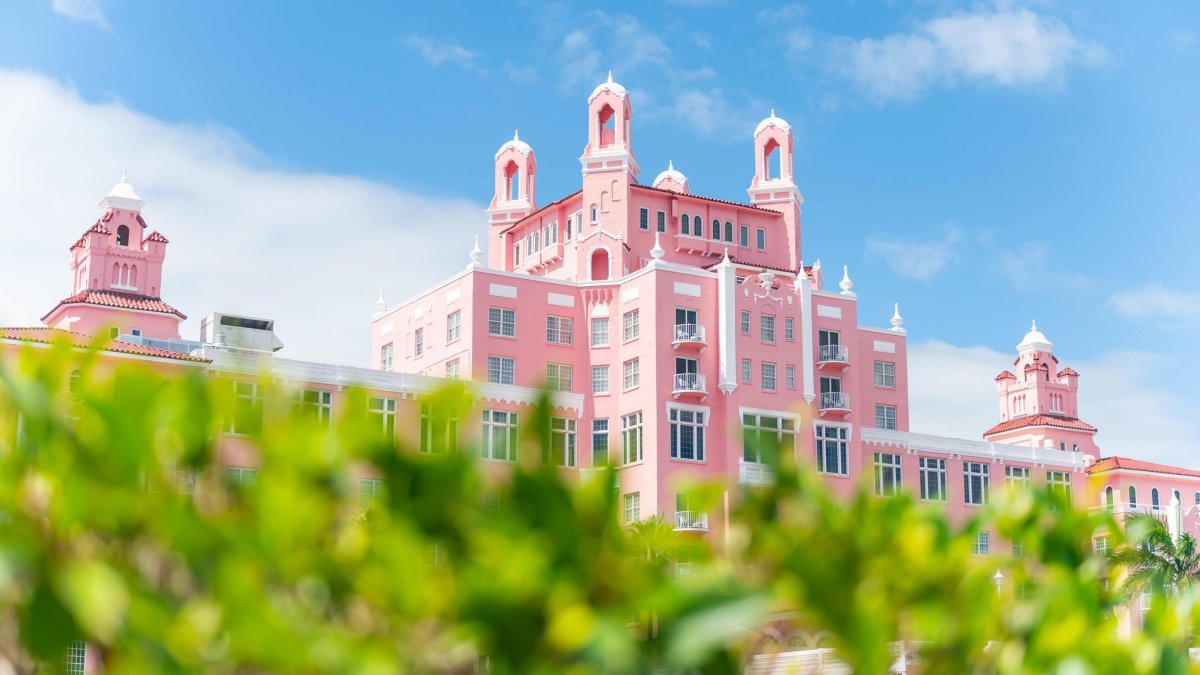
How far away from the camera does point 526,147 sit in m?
76.1

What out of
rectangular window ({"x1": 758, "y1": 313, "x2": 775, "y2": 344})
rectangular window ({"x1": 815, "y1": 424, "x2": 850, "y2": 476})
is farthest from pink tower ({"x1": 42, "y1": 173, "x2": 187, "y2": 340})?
rectangular window ({"x1": 815, "y1": 424, "x2": 850, "y2": 476})

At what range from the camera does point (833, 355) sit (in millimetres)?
62781

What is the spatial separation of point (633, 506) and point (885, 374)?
17611 mm

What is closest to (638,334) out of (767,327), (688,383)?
(688,383)

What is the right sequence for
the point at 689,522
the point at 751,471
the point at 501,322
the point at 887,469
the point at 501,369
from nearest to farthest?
the point at 689,522 < the point at 751,471 < the point at 501,369 < the point at 501,322 < the point at 887,469

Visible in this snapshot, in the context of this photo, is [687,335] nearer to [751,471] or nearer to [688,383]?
[688,383]

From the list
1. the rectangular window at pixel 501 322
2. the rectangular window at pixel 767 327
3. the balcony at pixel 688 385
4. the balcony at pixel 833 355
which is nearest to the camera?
the balcony at pixel 688 385

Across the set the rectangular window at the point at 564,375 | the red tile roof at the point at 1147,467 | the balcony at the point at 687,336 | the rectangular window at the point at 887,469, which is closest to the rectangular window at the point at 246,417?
the balcony at the point at 687,336

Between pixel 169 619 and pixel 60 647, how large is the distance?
0.37 meters

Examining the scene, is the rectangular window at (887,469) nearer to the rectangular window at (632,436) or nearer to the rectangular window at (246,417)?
the rectangular window at (632,436)

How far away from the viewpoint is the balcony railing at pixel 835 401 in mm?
61875

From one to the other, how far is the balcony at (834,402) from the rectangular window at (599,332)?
9.83 m

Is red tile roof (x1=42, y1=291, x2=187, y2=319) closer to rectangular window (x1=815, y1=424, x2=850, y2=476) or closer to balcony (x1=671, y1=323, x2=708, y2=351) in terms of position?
balcony (x1=671, y1=323, x2=708, y2=351)

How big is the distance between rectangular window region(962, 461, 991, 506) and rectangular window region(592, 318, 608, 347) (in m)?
19.4
